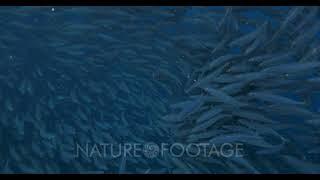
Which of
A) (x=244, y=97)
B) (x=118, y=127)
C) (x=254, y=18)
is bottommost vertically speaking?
(x=118, y=127)

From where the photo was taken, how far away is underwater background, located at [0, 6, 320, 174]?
3.71 meters

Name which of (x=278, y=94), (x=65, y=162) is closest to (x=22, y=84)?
(x=65, y=162)

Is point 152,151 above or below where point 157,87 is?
below

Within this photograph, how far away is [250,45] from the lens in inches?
147

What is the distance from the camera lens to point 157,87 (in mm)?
3830

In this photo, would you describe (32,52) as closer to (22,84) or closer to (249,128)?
(22,84)

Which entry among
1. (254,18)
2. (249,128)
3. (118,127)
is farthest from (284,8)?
(118,127)

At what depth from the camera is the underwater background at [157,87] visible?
3.71 meters

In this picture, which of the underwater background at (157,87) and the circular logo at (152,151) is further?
the circular logo at (152,151)

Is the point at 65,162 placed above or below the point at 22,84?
below

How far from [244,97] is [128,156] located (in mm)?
972

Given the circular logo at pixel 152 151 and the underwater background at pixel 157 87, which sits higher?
the underwater background at pixel 157 87

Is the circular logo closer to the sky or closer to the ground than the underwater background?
closer to the ground

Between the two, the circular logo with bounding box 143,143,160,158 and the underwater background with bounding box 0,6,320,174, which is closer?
the underwater background with bounding box 0,6,320,174
